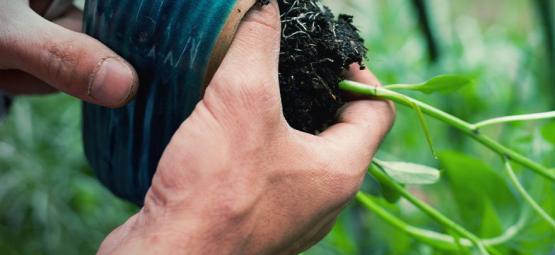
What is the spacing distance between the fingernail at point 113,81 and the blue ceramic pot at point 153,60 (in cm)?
1

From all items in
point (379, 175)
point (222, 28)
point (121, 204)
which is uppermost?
point (222, 28)

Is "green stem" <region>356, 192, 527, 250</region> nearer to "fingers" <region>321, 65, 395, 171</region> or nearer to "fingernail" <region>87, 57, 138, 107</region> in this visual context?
"fingers" <region>321, 65, 395, 171</region>

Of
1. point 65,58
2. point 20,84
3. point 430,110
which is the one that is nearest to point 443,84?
point 430,110

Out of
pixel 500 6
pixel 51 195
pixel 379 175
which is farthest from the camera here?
pixel 500 6

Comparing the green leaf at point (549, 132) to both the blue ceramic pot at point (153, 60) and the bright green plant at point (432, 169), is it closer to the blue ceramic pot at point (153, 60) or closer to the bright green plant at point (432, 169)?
the bright green plant at point (432, 169)

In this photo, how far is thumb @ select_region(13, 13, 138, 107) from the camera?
0.39 metres

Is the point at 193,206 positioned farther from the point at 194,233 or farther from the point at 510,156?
the point at 510,156

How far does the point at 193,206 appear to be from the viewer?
324mm

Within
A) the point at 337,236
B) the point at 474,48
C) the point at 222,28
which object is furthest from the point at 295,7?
the point at 474,48

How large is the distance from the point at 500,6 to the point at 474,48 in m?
0.72

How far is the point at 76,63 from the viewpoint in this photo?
1.28 feet

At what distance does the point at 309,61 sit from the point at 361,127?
5 cm

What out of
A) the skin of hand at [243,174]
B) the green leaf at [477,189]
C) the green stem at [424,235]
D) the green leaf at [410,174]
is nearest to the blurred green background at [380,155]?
the green leaf at [477,189]

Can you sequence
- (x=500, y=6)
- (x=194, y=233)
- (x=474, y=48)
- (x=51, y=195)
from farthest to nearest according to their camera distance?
1. (x=500, y=6)
2. (x=474, y=48)
3. (x=51, y=195)
4. (x=194, y=233)
